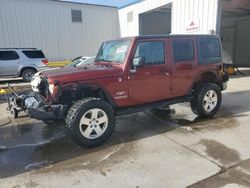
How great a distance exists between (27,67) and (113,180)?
11128 millimetres

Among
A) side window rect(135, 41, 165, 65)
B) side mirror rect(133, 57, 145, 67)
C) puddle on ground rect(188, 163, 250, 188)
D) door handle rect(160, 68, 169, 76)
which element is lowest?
puddle on ground rect(188, 163, 250, 188)

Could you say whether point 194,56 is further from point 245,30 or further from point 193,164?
point 245,30

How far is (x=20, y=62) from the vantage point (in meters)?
12.4

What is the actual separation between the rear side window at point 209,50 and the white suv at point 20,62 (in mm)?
9895

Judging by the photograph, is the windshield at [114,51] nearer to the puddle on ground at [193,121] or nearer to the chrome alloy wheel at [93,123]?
the chrome alloy wheel at [93,123]

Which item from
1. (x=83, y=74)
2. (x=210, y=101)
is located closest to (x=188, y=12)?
(x=210, y=101)

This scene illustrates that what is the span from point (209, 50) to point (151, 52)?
165 cm

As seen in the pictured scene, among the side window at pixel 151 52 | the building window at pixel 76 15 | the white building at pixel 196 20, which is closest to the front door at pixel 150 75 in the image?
the side window at pixel 151 52

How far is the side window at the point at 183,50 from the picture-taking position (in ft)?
15.8

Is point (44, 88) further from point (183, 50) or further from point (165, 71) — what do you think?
point (183, 50)

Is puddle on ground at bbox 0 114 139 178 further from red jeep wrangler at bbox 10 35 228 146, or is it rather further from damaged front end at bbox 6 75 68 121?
damaged front end at bbox 6 75 68 121

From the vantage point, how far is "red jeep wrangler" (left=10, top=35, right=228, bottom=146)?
12.6 ft

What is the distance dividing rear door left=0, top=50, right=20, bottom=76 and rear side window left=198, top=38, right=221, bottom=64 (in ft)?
33.6

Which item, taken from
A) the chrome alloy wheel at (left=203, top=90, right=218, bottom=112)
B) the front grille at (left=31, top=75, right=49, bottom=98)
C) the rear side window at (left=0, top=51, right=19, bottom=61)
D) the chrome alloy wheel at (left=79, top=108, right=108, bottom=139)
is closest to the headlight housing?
the front grille at (left=31, top=75, right=49, bottom=98)
